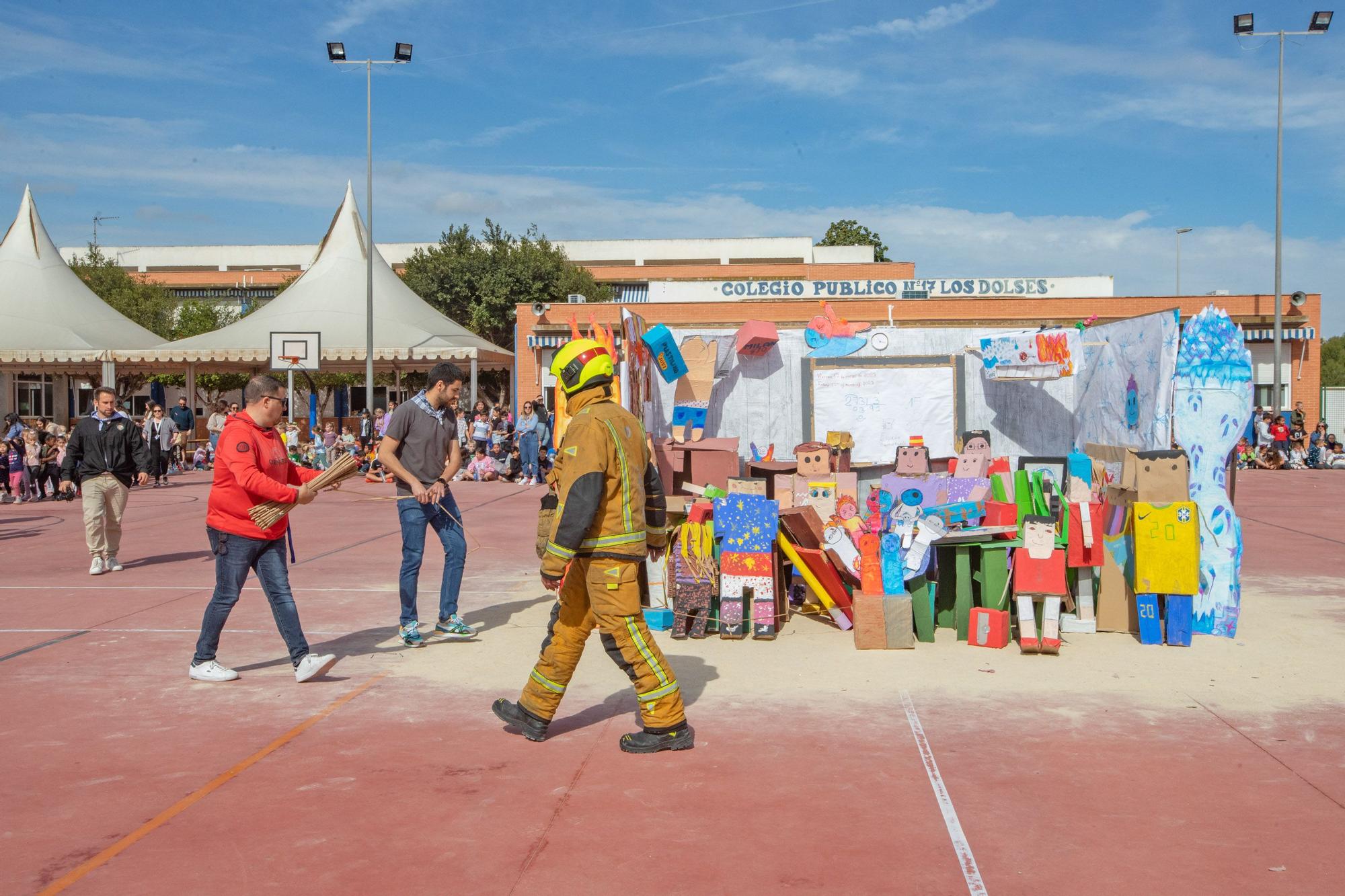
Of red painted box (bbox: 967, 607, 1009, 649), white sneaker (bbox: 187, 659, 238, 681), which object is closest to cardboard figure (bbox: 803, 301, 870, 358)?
red painted box (bbox: 967, 607, 1009, 649)

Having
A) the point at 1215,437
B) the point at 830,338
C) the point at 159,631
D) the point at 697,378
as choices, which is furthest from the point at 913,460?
the point at 159,631

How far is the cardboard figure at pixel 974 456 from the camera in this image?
942 cm

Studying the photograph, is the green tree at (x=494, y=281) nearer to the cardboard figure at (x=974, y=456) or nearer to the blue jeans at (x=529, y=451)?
the blue jeans at (x=529, y=451)

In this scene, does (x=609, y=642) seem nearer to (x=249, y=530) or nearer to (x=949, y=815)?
(x=949, y=815)

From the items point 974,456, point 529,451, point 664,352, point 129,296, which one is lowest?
point 529,451

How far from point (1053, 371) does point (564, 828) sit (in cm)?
806

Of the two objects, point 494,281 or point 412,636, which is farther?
point 494,281

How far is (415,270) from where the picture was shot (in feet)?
171

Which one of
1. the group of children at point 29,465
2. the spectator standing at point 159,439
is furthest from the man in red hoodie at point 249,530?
the spectator standing at point 159,439

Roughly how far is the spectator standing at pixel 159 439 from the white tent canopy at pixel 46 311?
29.6 ft

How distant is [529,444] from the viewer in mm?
23469

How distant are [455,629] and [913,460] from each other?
483 cm

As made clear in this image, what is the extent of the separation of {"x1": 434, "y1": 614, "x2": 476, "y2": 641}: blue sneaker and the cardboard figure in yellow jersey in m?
2.39

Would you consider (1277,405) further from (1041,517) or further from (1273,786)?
(1273,786)
